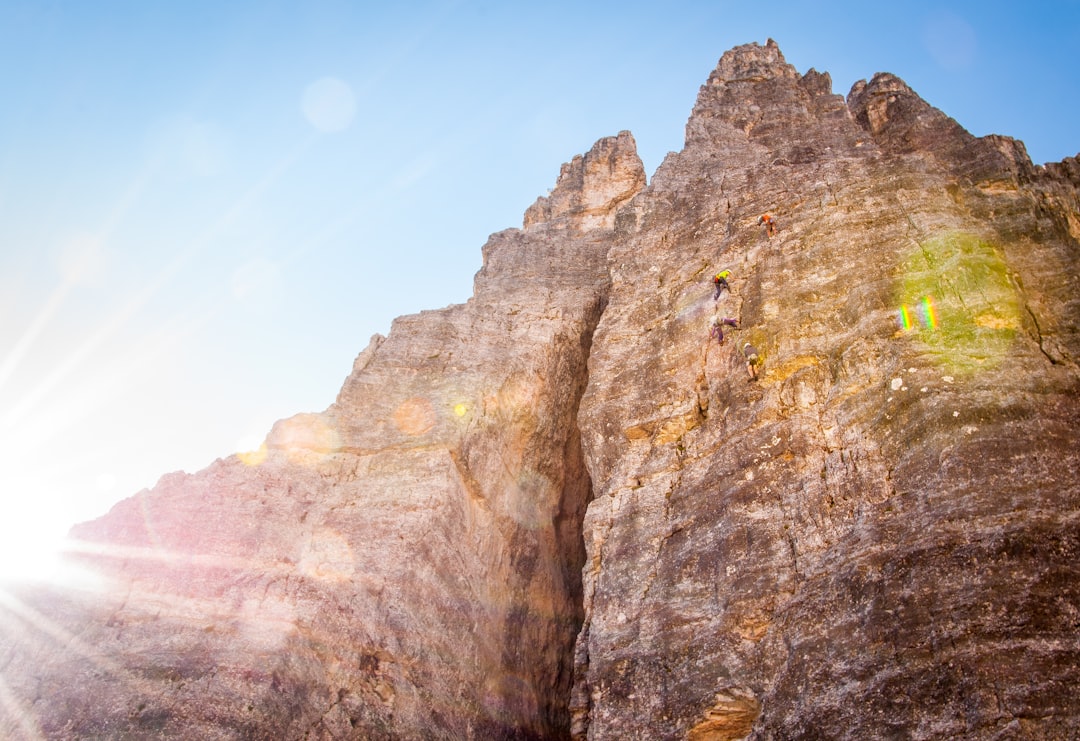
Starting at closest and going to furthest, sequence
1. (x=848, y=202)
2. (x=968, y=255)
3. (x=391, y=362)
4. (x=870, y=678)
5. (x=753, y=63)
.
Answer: (x=870, y=678) → (x=968, y=255) → (x=848, y=202) → (x=391, y=362) → (x=753, y=63)

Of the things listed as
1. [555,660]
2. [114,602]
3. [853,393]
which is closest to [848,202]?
[853,393]

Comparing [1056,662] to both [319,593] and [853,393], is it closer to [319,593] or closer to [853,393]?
[853,393]

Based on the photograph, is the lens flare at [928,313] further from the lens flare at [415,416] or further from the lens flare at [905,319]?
the lens flare at [415,416]

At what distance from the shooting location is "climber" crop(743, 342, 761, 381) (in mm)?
19109

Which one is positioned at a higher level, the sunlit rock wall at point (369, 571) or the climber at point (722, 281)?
the climber at point (722, 281)

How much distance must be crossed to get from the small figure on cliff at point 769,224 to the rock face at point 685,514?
0.41 m

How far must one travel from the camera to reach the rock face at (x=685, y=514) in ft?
42.0

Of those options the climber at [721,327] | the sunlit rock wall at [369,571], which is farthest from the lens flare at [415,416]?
the climber at [721,327]

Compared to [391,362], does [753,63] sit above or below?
above

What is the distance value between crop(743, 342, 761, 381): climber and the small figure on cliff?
17.0 ft

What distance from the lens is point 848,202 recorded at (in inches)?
882

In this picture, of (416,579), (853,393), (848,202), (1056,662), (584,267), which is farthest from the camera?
(584,267)

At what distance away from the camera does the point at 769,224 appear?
Answer: 23.3 m

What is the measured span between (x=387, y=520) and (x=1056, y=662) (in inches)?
598
